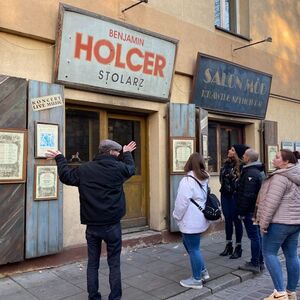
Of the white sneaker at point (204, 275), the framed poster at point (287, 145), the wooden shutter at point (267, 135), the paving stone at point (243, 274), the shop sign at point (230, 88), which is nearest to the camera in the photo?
the white sneaker at point (204, 275)

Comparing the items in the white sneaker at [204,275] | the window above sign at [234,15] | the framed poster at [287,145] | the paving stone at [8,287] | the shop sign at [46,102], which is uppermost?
the window above sign at [234,15]

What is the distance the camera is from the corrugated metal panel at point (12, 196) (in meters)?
4.68

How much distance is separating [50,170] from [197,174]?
2.01 m

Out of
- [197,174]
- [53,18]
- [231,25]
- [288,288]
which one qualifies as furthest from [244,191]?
[231,25]

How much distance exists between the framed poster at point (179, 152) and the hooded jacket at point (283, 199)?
285cm

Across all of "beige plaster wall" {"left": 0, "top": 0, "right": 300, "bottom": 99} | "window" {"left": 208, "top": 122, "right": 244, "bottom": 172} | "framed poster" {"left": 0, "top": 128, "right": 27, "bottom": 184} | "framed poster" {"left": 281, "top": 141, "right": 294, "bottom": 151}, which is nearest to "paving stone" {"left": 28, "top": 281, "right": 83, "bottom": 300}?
"framed poster" {"left": 0, "top": 128, "right": 27, "bottom": 184}

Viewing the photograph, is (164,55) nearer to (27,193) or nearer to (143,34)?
(143,34)

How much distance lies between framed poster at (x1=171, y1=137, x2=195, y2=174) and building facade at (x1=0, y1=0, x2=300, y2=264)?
2cm

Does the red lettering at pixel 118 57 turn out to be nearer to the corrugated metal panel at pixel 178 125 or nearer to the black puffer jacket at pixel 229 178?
the corrugated metal panel at pixel 178 125

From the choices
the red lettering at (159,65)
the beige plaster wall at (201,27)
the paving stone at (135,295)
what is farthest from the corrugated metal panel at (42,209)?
the red lettering at (159,65)

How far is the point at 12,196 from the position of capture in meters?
4.77

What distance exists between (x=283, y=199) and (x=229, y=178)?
1.78 metres

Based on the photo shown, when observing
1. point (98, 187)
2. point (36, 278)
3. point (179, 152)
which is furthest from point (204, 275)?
point (179, 152)

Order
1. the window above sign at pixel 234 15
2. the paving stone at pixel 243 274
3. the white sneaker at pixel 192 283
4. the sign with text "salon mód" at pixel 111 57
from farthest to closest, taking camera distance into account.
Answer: the window above sign at pixel 234 15 → the sign with text "salon mód" at pixel 111 57 → the paving stone at pixel 243 274 → the white sneaker at pixel 192 283
